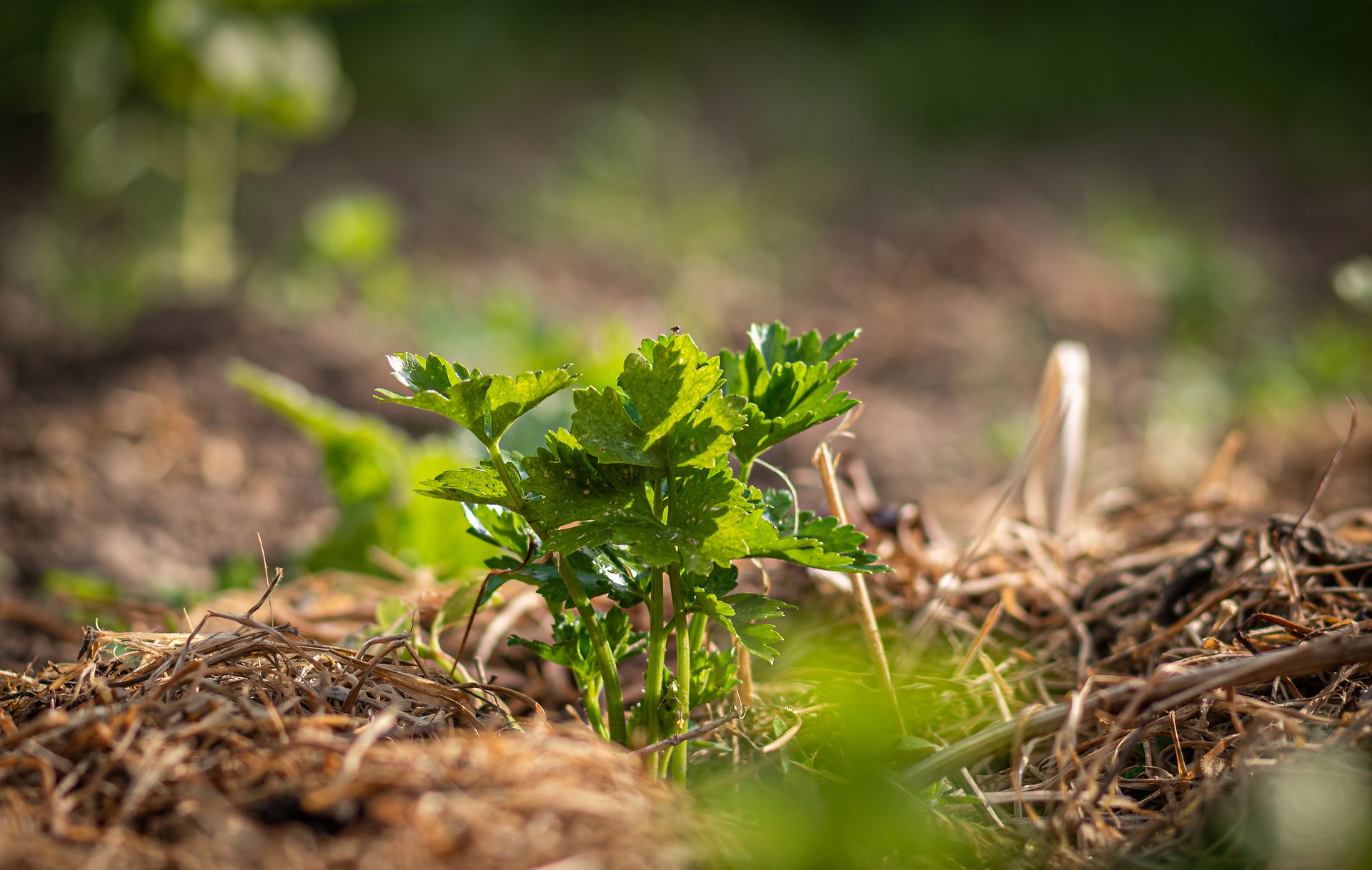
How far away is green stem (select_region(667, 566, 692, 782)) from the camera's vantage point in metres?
0.83

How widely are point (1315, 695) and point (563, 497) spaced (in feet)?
2.60

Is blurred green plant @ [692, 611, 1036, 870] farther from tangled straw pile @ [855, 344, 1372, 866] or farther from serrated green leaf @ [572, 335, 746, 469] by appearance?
serrated green leaf @ [572, 335, 746, 469]

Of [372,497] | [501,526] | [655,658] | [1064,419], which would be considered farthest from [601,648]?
[372,497]

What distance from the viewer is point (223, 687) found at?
85cm

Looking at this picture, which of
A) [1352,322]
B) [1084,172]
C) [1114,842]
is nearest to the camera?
[1114,842]

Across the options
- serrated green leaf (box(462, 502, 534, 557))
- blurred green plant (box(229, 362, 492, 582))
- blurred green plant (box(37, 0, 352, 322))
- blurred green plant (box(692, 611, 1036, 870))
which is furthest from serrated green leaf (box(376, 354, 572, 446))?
blurred green plant (box(37, 0, 352, 322))

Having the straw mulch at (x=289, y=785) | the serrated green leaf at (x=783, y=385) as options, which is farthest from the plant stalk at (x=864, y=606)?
the straw mulch at (x=289, y=785)

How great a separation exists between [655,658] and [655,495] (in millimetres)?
149

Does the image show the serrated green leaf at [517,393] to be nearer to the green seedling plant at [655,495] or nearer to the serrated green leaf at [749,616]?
the green seedling plant at [655,495]

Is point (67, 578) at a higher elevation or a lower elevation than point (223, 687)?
lower

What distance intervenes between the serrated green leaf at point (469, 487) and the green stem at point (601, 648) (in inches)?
2.9

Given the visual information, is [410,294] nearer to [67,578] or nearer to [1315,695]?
[67,578]

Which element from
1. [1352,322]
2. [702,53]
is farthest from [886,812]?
[702,53]

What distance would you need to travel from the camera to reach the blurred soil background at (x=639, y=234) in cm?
248
